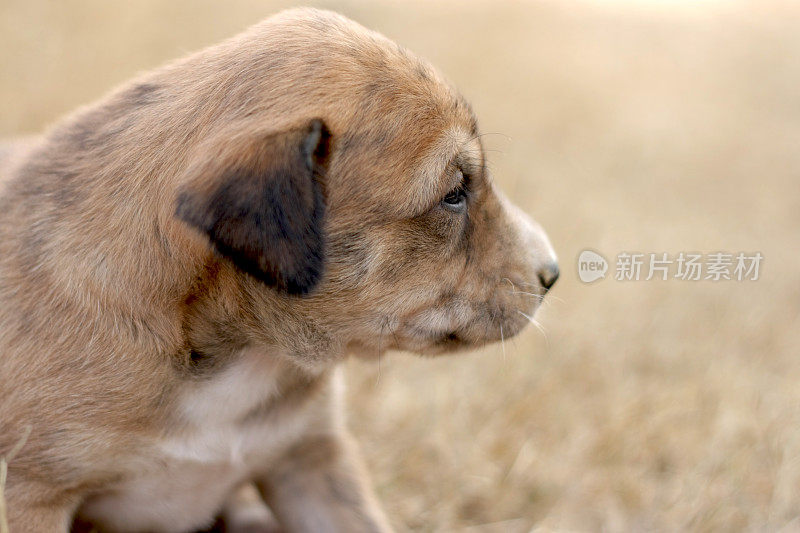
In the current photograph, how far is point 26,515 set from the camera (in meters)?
2.53

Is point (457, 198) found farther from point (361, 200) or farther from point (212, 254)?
point (212, 254)

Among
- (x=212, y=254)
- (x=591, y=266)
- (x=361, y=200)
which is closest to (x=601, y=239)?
(x=591, y=266)

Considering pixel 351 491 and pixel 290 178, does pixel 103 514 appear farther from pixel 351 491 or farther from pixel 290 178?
pixel 290 178

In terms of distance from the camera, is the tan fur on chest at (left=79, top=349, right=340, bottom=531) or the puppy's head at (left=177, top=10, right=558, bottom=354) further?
the tan fur on chest at (left=79, top=349, right=340, bottom=531)

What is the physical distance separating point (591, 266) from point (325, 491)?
9.04 ft

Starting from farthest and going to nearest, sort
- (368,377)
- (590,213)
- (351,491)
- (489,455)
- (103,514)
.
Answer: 1. (590,213)
2. (368,377)
3. (489,455)
4. (351,491)
5. (103,514)

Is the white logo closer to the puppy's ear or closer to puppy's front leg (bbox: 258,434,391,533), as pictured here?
puppy's front leg (bbox: 258,434,391,533)

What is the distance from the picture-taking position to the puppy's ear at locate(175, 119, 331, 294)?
2.22m

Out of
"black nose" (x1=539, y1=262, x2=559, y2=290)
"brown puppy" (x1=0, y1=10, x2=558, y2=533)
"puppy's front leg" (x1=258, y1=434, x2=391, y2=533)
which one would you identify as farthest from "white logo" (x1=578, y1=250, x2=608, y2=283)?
"brown puppy" (x1=0, y1=10, x2=558, y2=533)

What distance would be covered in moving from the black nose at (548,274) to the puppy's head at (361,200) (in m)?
0.02

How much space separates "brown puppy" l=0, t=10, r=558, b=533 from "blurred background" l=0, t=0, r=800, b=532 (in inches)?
28.0

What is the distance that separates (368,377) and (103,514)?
2000 mm

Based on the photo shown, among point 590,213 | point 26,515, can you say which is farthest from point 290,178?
point 590,213

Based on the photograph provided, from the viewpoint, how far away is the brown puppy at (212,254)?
2455 mm
